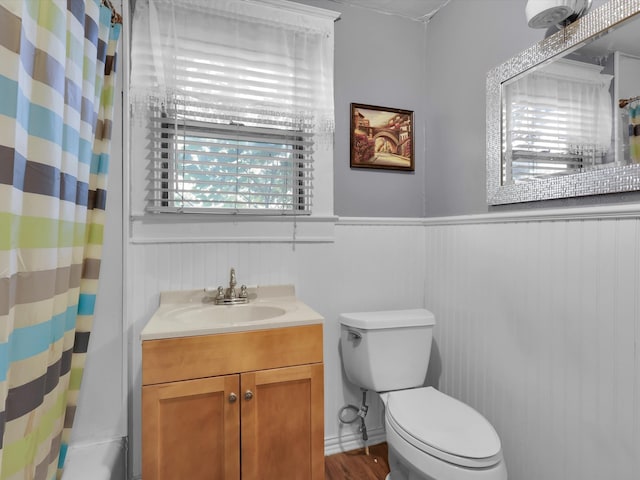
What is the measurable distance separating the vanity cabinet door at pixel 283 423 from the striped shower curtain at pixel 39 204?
1.85ft

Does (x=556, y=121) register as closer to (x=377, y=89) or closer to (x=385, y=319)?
(x=377, y=89)

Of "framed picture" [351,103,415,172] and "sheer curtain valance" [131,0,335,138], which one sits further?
"framed picture" [351,103,415,172]

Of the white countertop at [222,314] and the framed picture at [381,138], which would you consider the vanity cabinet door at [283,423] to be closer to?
the white countertop at [222,314]

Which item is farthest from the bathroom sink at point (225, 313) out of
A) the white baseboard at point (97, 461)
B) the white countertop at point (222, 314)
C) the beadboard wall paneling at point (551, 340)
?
the beadboard wall paneling at point (551, 340)

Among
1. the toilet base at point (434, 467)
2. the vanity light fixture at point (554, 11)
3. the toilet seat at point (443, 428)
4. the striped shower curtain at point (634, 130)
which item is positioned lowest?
the toilet base at point (434, 467)

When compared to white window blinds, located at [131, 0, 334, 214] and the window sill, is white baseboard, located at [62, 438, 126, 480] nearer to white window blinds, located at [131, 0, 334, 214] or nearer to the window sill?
the window sill

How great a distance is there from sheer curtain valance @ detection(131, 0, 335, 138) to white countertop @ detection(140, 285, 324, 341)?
0.82 meters

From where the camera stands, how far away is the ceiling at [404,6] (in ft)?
6.25

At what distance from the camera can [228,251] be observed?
1714mm

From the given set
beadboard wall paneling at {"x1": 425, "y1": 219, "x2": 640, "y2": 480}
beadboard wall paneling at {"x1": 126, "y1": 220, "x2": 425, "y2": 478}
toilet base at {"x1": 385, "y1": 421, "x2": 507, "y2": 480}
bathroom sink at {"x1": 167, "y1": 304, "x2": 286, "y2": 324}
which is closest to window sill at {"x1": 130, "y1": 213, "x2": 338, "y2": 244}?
beadboard wall paneling at {"x1": 126, "y1": 220, "x2": 425, "y2": 478}

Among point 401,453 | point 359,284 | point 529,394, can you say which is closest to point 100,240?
point 359,284

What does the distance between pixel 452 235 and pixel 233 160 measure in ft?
3.82

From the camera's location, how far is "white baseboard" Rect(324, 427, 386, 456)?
188 cm

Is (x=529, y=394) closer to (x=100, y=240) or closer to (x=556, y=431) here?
(x=556, y=431)
